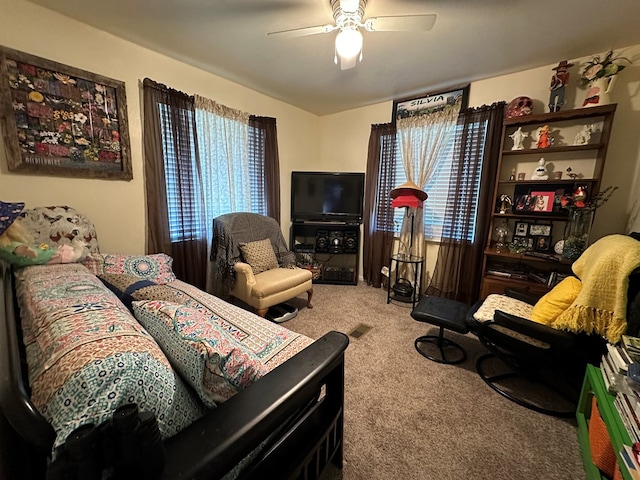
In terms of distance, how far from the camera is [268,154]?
322 cm

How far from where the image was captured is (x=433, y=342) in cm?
224

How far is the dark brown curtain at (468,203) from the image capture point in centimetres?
261

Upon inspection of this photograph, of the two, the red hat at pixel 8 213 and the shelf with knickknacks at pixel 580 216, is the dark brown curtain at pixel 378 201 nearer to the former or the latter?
the shelf with knickknacks at pixel 580 216

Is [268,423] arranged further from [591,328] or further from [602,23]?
[602,23]

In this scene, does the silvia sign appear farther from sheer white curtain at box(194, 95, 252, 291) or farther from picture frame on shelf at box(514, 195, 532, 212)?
sheer white curtain at box(194, 95, 252, 291)

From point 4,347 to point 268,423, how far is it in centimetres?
71

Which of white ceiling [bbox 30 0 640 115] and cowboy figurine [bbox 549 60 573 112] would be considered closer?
white ceiling [bbox 30 0 640 115]

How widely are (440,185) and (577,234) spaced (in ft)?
4.29

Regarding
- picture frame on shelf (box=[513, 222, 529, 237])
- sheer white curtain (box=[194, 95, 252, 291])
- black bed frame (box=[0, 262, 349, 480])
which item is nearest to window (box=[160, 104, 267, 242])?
sheer white curtain (box=[194, 95, 252, 291])

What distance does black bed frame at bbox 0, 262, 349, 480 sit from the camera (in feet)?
1.64

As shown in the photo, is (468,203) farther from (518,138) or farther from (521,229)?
(518,138)

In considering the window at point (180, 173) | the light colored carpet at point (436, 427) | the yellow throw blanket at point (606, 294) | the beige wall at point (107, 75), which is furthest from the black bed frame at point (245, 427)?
the window at point (180, 173)

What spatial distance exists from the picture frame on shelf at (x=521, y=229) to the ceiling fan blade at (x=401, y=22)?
2022mm

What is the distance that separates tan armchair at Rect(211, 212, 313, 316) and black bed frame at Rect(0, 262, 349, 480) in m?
1.41
